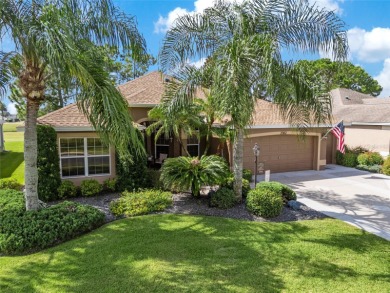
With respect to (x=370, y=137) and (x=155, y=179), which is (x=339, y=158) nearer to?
(x=370, y=137)

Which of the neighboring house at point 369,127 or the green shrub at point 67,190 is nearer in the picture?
the green shrub at point 67,190

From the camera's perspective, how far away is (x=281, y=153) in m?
16.9

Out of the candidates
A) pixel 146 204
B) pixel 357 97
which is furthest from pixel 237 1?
pixel 357 97

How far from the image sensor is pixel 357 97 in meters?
30.5

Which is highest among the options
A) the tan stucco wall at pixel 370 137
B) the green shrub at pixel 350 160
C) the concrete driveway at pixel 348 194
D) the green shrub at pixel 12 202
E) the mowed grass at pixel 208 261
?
the tan stucco wall at pixel 370 137

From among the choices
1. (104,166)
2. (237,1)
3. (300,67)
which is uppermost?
(237,1)

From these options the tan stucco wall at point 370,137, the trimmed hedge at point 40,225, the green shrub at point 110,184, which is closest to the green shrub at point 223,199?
the trimmed hedge at point 40,225

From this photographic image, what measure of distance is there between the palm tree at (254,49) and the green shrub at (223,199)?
0.35m

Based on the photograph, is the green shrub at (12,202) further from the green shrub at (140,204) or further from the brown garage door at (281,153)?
the brown garage door at (281,153)

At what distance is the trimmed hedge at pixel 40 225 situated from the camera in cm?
661

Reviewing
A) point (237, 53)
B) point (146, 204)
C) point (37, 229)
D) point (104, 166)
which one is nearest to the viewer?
point (37, 229)

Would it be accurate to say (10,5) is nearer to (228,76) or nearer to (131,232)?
(228,76)

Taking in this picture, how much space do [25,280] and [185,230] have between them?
3.99 metres

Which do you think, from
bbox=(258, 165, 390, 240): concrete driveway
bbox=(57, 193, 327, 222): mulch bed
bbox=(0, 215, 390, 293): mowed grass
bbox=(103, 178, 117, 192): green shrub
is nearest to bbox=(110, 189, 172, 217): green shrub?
bbox=(57, 193, 327, 222): mulch bed
